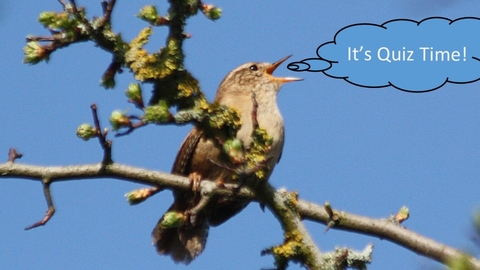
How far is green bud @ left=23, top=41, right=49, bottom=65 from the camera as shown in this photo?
10.0 ft

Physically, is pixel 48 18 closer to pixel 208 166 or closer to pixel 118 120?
pixel 118 120

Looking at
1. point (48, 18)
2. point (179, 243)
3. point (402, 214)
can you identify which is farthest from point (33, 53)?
point (179, 243)

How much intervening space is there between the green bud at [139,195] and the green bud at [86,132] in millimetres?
420

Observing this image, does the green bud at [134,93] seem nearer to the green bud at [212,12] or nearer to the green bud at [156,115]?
the green bud at [156,115]

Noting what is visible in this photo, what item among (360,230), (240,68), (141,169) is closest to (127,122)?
(141,169)

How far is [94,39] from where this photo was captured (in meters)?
3.14

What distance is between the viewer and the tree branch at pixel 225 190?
120 inches

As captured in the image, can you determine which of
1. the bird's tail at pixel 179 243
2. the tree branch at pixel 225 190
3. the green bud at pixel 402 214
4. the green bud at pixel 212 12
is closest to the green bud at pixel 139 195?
the tree branch at pixel 225 190

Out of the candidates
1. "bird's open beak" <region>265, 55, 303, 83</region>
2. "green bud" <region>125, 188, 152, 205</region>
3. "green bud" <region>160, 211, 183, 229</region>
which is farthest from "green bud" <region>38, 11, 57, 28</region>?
"bird's open beak" <region>265, 55, 303, 83</region>

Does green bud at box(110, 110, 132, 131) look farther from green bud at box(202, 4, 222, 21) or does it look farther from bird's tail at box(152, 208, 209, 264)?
bird's tail at box(152, 208, 209, 264)

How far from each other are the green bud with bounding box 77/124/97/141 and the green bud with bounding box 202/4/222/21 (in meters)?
0.68

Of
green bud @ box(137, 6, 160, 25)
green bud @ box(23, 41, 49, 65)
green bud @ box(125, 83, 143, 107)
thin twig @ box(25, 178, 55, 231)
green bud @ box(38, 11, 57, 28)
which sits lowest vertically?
thin twig @ box(25, 178, 55, 231)

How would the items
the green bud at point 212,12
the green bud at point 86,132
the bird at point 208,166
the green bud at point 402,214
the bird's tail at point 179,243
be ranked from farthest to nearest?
the bird's tail at point 179,243, the bird at point 208,166, the green bud at point 402,214, the green bud at point 212,12, the green bud at point 86,132

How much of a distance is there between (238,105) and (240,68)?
0.90m
